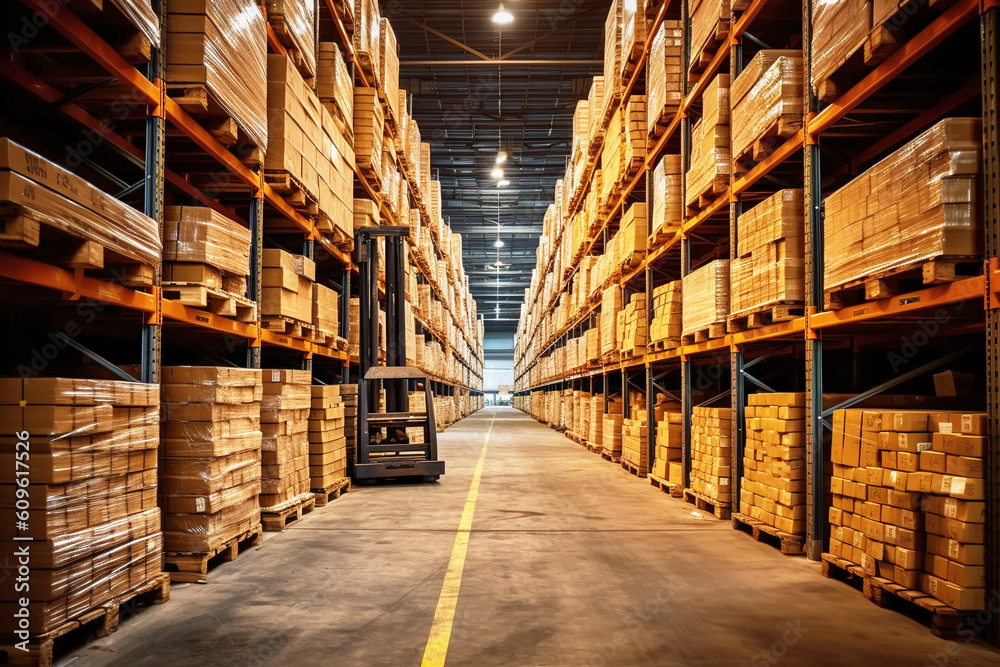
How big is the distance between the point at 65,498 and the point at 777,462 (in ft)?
16.6

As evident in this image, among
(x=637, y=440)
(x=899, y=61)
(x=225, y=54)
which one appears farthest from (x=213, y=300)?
(x=637, y=440)

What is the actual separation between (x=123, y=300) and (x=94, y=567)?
4.98 ft

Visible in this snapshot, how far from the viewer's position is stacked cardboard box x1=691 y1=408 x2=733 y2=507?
6902mm

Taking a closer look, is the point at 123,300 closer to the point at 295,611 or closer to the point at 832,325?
the point at 295,611

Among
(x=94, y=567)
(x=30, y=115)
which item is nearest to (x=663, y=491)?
(x=94, y=567)

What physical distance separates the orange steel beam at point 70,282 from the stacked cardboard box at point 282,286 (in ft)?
7.33

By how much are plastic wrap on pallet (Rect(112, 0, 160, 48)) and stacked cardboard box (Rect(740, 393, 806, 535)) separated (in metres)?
5.27

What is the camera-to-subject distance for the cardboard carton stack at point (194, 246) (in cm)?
492

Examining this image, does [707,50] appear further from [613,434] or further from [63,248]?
[613,434]

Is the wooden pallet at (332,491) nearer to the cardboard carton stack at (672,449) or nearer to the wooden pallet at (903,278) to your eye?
the cardboard carton stack at (672,449)

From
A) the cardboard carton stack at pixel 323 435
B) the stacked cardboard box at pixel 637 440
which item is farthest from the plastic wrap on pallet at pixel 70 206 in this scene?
the stacked cardboard box at pixel 637 440

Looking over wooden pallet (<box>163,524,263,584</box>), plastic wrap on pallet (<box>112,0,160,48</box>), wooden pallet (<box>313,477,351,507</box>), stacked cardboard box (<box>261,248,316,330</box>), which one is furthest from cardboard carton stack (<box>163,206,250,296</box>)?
wooden pallet (<box>313,477,351,507</box>)

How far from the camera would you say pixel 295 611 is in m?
4.03

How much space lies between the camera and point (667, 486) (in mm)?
8578
